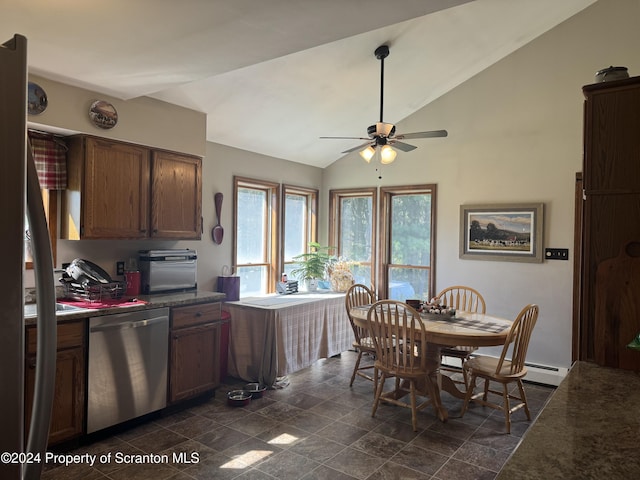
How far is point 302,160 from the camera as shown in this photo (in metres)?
5.57

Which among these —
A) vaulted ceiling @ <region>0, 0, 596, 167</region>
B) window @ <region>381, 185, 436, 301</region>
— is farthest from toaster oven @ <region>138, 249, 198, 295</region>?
window @ <region>381, 185, 436, 301</region>

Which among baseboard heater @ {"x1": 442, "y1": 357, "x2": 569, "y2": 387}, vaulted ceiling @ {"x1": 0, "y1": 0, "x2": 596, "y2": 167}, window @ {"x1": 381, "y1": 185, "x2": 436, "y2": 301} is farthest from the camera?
window @ {"x1": 381, "y1": 185, "x2": 436, "y2": 301}

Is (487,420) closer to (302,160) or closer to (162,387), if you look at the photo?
(162,387)

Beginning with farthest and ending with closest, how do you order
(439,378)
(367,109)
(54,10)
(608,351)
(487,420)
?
(367,109) → (439,378) → (487,420) → (54,10) → (608,351)

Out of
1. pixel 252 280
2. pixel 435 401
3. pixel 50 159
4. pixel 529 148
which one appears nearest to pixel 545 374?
pixel 435 401

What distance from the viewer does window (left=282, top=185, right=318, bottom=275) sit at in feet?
18.2

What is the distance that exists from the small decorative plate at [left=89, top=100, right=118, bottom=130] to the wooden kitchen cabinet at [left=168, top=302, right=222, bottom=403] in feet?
4.83

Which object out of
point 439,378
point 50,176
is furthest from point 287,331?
point 50,176

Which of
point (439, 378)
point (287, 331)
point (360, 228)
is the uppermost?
point (360, 228)

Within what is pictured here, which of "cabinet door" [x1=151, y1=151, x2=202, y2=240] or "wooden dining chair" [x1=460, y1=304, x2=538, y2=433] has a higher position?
"cabinet door" [x1=151, y1=151, x2=202, y2=240]

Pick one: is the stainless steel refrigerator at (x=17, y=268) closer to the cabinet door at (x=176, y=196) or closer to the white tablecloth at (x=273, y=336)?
the cabinet door at (x=176, y=196)

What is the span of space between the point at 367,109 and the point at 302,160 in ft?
3.68

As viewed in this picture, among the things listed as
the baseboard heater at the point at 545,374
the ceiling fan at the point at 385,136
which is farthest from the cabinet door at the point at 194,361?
the baseboard heater at the point at 545,374

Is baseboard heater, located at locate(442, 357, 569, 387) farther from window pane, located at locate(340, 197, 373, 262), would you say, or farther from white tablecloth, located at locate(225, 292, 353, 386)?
window pane, located at locate(340, 197, 373, 262)
